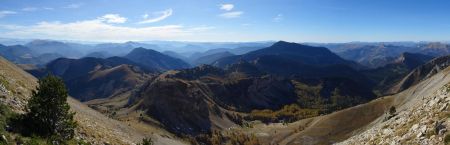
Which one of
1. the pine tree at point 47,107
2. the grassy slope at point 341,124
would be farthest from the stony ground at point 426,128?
the grassy slope at point 341,124

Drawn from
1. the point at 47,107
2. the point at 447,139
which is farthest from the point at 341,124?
the point at 47,107

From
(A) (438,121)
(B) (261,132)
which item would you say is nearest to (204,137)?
(B) (261,132)

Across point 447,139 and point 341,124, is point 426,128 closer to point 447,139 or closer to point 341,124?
point 447,139

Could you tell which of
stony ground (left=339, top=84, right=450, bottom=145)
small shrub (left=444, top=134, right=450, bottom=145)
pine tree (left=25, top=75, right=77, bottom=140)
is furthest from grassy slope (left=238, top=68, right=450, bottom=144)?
pine tree (left=25, top=75, right=77, bottom=140)

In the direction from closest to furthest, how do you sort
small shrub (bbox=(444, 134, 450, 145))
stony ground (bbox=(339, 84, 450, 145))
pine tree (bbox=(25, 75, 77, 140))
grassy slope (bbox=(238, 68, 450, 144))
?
small shrub (bbox=(444, 134, 450, 145))
stony ground (bbox=(339, 84, 450, 145))
pine tree (bbox=(25, 75, 77, 140))
grassy slope (bbox=(238, 68, 450, 144))

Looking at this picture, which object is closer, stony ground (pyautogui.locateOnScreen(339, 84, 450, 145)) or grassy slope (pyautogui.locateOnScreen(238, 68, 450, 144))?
stony ground (pyautogui.locateOnScreen(339, 84, 450, 145))

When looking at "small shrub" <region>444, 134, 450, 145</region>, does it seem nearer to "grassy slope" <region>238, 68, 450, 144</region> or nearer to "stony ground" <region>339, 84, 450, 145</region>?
"stony ground" <region>339, 84, 450, 145</region>

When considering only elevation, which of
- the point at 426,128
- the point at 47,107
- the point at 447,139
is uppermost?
the point at 47,107

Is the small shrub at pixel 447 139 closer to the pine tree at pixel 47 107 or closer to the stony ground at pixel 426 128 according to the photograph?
the stony ground at pixel 426 128
